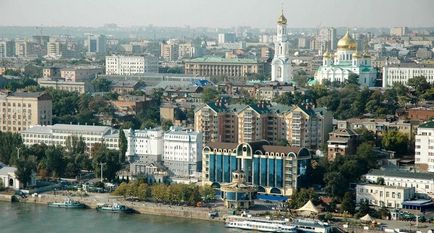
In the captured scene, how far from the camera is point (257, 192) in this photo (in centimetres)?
1074

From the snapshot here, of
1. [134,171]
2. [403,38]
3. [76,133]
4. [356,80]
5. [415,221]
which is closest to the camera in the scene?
[415,221]

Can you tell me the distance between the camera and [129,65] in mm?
25438

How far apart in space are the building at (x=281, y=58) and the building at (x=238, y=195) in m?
8.69

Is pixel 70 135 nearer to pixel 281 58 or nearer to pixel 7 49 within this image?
pixel 281 58

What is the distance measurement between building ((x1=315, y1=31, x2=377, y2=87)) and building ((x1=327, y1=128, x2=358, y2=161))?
6800 millimetres

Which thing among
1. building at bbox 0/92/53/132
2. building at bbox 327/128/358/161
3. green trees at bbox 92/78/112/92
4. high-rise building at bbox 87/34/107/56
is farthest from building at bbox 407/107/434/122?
high-rise building at bbox 87/34/107/56

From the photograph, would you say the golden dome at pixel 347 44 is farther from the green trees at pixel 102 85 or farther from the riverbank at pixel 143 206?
the riverbank at pixel 143 206

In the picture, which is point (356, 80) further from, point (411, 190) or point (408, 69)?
point (411, 190)

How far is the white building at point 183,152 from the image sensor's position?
11.8 m

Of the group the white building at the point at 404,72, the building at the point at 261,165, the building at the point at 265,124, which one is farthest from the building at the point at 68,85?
the building at the point at 261,165

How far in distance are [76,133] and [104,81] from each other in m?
7.47

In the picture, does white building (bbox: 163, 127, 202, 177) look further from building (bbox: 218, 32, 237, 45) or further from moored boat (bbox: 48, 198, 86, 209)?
building (bbox: 218, 32, 237, 45)

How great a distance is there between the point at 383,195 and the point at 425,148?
141 centimetres

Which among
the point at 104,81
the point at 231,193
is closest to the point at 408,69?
the point at 104,81
